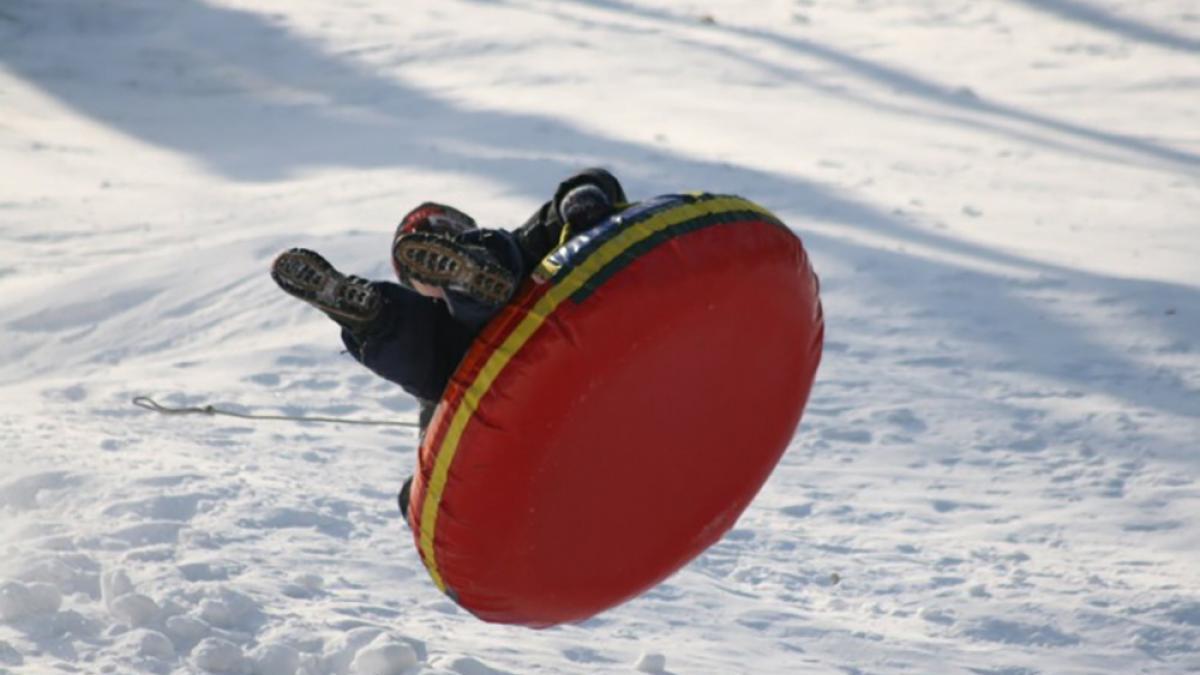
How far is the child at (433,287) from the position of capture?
10.7 feet

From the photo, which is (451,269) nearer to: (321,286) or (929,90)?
(321,286)

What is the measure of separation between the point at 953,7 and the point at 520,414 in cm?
1080

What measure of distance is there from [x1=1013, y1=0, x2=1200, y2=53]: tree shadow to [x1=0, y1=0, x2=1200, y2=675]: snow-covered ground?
0.12 feet

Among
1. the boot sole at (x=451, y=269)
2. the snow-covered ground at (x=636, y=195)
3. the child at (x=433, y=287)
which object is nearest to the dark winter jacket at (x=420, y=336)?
the child at (x=433, y=287)

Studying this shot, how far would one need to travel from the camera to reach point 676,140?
33.4 feet

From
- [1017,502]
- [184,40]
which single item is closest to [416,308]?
[1017,502]

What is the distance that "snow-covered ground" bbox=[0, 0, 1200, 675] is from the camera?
4945 millimetres

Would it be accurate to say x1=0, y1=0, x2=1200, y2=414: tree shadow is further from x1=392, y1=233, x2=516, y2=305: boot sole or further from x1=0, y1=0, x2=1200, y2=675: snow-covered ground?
x1=392, y1=233, x2=516, y2=305: boot sole

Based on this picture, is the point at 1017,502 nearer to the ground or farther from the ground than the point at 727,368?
nearer to the ground

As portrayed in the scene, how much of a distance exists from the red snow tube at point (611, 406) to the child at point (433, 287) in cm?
10

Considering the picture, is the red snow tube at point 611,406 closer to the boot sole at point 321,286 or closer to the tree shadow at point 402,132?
the boot sole at point 321,286

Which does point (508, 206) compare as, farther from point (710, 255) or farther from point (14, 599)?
point (710, 255)

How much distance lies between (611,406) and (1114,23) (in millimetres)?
10370

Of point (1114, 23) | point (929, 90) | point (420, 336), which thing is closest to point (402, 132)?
point (929, 90)
